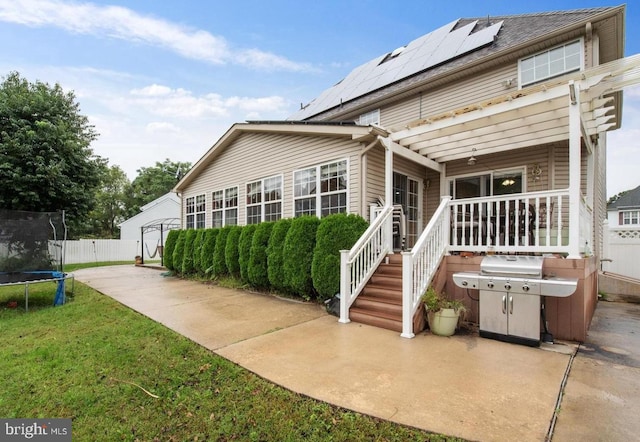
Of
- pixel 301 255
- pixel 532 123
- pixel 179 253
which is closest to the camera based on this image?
pixel 532 123

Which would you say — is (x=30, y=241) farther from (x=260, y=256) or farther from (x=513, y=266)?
(x=513, y=266)

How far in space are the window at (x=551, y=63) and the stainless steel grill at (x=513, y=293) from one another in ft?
17.3

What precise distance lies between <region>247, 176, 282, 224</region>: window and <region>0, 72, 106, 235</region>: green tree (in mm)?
8646

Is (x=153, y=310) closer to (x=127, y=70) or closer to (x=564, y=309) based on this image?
(x=564, y=309)

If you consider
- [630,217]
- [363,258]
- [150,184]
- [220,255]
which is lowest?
[220,255]

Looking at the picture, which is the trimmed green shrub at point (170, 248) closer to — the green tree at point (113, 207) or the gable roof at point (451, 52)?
the gable roof at point (451, 52)

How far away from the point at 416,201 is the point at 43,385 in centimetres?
763

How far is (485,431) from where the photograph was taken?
2020 mm

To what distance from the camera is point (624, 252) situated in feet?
30.0

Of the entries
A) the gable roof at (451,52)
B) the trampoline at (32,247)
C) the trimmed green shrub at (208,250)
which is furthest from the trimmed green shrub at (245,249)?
the gable roof at (451,52)

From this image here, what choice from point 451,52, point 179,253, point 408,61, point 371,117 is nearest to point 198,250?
point 179,253

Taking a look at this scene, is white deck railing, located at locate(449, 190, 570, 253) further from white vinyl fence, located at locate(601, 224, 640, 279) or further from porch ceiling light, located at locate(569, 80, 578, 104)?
white vinyl fence, located at locate(601, 224, 640, 279)

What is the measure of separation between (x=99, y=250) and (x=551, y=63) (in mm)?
23039

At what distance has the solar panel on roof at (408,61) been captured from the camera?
8984 millimetres
